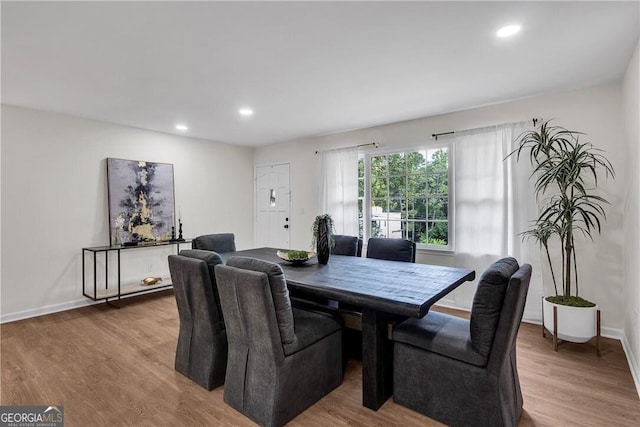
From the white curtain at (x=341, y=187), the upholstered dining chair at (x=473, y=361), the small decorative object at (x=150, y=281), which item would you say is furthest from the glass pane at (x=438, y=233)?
the small decorative object at (x=150, y=281)

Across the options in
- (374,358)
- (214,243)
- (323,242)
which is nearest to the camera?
(374,358)

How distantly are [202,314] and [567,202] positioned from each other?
329 centimetres

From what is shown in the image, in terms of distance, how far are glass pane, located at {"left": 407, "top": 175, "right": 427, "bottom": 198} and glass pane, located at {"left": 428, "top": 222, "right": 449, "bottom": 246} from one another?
462 mm

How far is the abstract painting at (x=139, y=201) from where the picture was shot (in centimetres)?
438

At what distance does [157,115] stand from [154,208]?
1479mm

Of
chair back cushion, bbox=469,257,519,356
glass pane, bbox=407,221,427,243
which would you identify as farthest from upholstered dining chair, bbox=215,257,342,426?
glass pane, bbox=407,221,427,243

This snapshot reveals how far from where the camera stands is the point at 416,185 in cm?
432

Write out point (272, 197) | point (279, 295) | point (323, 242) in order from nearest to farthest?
point (279, 295), point (323, 242), point (272, 197)

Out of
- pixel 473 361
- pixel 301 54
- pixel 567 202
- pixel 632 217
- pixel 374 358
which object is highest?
pixel 301 54

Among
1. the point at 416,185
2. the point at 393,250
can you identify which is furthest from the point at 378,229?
the point at 393,250

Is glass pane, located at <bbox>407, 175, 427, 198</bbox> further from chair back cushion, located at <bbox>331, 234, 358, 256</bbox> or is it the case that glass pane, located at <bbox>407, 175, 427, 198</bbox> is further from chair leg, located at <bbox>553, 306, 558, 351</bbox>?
chair leg, located at <bbox>553, 306, 558, 351</bbox>

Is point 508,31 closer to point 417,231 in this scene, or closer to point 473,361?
point 473,361

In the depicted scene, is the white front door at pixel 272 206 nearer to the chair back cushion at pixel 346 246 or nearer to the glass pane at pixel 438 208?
the chair back cushion at pixel 346 246

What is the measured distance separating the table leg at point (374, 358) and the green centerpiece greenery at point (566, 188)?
1.97 metres
